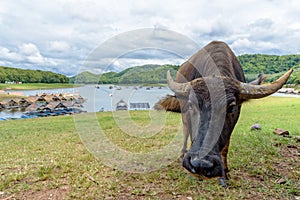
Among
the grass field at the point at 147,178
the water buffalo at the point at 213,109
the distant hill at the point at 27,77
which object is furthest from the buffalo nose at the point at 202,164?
the distant hill at the point at 27,77

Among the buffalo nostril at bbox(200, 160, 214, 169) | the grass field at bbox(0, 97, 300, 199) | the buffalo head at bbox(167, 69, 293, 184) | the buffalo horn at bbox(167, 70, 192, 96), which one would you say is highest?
the buffalo horn at bbox(167, 70, 192, 96)

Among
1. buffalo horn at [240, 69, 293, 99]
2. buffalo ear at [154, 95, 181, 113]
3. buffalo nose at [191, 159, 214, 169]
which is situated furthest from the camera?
buffalo ear at [154, 95, 181, 113]

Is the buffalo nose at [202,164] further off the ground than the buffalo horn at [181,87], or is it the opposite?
the buffalo horn at [181,87]

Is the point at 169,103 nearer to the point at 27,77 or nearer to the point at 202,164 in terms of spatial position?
the point at 202,164

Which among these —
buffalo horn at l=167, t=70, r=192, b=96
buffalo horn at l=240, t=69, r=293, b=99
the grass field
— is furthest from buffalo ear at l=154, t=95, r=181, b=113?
buffalo horn at l=240, t=69, r=293, b=99

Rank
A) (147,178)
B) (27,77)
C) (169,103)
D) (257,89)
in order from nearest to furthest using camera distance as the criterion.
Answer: (257,89), (147,178), (169,103), (27,77)

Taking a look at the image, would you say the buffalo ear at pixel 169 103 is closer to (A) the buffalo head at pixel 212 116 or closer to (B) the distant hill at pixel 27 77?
(A) the buffalo head at pixel 212 116

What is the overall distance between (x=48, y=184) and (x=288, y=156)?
4541 millimetres

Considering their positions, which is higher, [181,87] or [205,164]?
[181,87]

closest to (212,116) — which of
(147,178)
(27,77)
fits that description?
(147,178)

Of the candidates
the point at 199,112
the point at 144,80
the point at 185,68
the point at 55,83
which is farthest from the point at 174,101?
the point at 55,83

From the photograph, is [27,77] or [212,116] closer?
Result: [212,116]

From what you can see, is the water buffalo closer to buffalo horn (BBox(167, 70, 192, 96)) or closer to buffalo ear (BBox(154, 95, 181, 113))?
buffalo horn (BBox(167, 70, 192, 96))

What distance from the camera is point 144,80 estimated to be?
5.08 meters
